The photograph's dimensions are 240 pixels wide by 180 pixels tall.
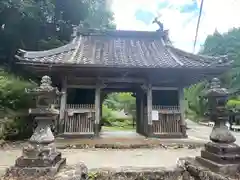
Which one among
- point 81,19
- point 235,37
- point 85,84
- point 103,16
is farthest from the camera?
point 235,37

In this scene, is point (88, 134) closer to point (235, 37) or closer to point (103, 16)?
point (103, 16)

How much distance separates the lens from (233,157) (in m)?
2.93

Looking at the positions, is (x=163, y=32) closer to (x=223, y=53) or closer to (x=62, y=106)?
(x=62, y=106)

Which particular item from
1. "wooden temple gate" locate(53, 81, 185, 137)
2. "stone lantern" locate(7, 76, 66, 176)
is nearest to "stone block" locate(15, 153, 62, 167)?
"stone lantern" locate(7, 76, 66, 176)

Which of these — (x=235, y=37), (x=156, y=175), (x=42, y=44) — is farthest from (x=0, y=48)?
(x=235, y=37)

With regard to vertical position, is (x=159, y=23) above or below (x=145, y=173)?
above

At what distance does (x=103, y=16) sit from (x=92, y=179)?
1518cm

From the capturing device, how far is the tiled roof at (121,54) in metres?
7.52

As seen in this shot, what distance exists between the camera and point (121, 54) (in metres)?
9.11

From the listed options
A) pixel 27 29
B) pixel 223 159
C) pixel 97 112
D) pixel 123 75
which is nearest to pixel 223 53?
pixel 123 75

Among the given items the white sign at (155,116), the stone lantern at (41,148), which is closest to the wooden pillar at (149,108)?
the white sign at (155,116)

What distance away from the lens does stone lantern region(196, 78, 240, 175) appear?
113 inches

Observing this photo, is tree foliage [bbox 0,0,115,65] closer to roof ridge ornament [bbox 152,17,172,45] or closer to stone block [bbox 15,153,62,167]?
roof ridge ornament [bbox 152,17,172,45]

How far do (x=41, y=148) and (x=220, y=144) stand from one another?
2.53 m
